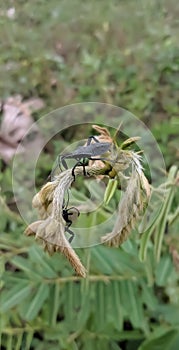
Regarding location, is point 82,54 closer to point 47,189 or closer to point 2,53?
point 2,53

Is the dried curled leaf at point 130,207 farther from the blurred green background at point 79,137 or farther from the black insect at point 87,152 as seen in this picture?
the blurred green background at point 79,137

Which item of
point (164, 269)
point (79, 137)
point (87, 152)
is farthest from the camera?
point (79, 137)

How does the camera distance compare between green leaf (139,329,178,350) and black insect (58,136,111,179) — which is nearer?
black insect (58,136,111,179)

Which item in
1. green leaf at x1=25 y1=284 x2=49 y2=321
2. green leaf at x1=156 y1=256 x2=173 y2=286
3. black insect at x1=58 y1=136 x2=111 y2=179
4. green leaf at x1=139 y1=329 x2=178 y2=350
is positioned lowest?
green leaf at x1=139 y1=329 x2=178 y2=350

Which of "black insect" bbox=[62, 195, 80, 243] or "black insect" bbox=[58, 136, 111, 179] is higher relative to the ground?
"black insect" bbox=[58, 136, 111, 179]

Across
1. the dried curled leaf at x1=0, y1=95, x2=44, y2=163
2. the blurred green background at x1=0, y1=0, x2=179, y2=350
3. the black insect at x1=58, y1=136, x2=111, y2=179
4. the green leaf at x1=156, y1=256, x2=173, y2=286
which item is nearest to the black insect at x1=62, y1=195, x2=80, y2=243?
the black insect at x1=58, y1=136, x2=111, y2=179

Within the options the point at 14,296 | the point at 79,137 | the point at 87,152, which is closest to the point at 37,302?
the point at 14,296

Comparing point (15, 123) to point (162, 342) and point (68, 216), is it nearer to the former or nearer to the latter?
point (162, 342)

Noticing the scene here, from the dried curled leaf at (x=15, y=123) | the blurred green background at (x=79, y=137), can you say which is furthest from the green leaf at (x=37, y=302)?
the dried curled leaf at (x=15, y=123)

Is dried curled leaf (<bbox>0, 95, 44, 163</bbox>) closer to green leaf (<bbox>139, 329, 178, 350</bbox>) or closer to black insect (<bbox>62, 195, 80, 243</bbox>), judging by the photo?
green leaf (<bbox>139, 329, 178, 350</bbox>)
